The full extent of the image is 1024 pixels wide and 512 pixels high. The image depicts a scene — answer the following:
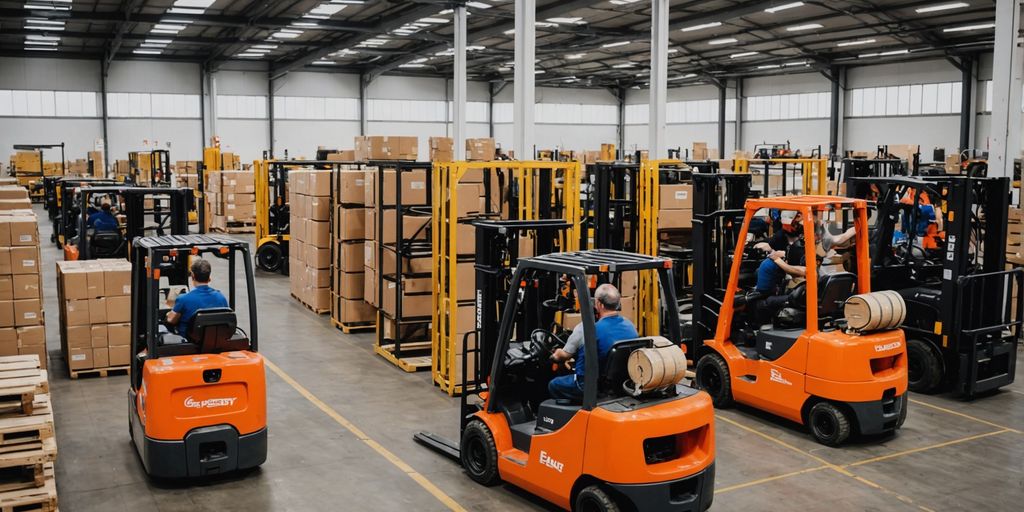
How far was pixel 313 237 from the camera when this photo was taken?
13.9 meters

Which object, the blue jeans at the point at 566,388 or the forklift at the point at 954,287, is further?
the forklift at the point at 954,287

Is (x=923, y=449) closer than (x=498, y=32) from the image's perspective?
Yes

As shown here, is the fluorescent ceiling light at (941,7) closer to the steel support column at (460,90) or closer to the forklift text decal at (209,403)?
the steel support column at (460,90)

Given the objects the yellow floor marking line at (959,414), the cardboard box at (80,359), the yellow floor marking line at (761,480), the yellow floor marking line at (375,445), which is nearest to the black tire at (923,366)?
the yellow floor marking line at (959,414)

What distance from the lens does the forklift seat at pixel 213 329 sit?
6520mm

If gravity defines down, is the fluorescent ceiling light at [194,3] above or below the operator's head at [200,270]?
above

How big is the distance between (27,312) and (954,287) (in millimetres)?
9744

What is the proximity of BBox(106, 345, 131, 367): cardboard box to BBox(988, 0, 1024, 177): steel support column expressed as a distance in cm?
1232

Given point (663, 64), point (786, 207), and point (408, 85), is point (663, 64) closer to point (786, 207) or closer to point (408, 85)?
point (786, 207)

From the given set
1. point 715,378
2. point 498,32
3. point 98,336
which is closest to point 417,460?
point 715,378

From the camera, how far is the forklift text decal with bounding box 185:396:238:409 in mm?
6316

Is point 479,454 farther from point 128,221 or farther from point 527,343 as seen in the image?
point 128,221

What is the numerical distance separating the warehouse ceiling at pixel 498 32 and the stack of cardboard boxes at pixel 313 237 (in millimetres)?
8110

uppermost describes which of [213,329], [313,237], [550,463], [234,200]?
[234,200]
